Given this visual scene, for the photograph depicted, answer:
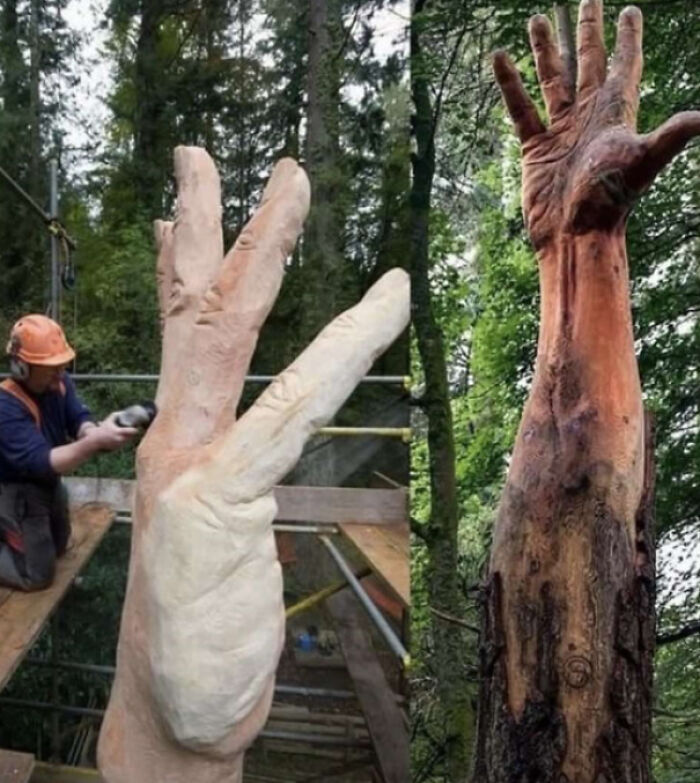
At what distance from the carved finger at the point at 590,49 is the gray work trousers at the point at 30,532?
0.95m

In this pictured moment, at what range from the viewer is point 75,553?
4.22 feet

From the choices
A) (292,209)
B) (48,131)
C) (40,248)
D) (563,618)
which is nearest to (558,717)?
(563,618)

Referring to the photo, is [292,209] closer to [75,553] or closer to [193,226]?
[193,226]

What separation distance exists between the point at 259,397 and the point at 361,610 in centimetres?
41

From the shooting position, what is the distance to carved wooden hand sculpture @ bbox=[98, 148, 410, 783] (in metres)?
1.15

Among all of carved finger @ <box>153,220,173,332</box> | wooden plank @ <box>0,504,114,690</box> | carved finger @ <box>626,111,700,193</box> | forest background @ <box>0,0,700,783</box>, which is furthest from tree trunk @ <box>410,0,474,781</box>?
wooden plank @ <box>0,504,114,690</box>

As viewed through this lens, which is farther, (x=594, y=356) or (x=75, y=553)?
(x=594, y=356)

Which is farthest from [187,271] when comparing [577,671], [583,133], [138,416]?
[577,671]

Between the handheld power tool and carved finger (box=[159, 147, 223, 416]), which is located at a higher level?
carved finger (box=[159, 147, 223, 416])

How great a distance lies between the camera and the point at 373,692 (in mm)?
1466

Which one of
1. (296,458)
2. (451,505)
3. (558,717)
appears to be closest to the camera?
(296,458)

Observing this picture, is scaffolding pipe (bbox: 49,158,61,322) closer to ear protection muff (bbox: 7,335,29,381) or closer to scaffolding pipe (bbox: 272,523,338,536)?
ear protection muff (bbox: 7,335,29,381)

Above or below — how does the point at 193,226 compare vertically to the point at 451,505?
above

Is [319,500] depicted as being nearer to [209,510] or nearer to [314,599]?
[314,599]
